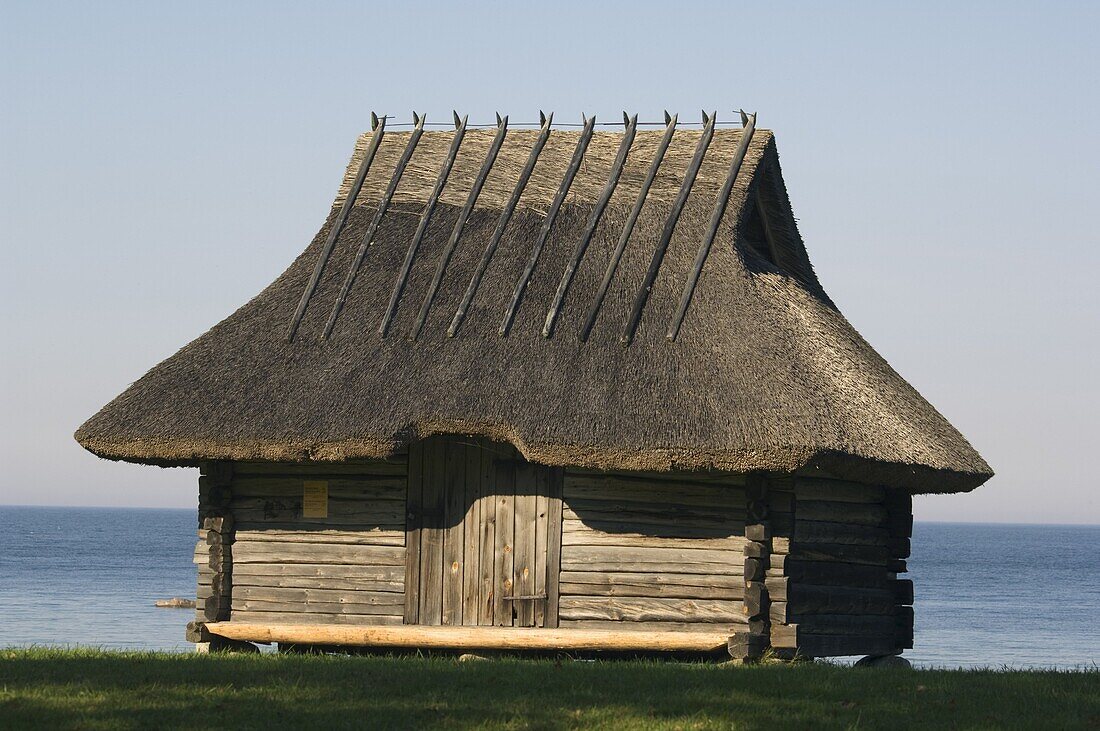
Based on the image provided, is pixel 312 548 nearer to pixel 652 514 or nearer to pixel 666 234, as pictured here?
pixel 652 514

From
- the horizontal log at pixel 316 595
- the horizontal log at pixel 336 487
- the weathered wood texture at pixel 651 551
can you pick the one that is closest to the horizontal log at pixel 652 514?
the weathered wood texture at pixel 651 551

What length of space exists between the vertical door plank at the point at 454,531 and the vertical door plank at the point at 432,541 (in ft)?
0.16

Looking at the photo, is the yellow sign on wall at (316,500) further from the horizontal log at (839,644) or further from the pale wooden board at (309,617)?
the horizontal log at (839,644)

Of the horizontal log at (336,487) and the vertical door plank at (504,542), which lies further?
the horizontal log at (336,487)

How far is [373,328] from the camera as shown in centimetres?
1827

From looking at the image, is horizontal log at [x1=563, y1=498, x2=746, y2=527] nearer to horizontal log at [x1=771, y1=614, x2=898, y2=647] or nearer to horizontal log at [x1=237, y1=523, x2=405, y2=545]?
horizontal log at [x1=771, y1=614, x2=898, y2=647]

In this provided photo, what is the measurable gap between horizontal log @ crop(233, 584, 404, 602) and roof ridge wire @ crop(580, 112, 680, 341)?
368 centimetres

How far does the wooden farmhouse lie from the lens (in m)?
16.4

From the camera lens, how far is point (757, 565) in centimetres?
1630

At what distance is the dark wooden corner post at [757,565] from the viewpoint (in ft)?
53.3

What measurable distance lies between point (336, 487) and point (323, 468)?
0.27 meters

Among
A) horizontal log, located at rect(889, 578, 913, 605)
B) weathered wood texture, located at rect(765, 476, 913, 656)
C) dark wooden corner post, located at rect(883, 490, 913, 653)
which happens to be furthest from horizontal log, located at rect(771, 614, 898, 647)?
horizontal log, located at rect(889, 578, 913, 605)

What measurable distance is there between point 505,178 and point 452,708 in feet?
31.9

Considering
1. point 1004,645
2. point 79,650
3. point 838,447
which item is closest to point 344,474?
point 79,650
